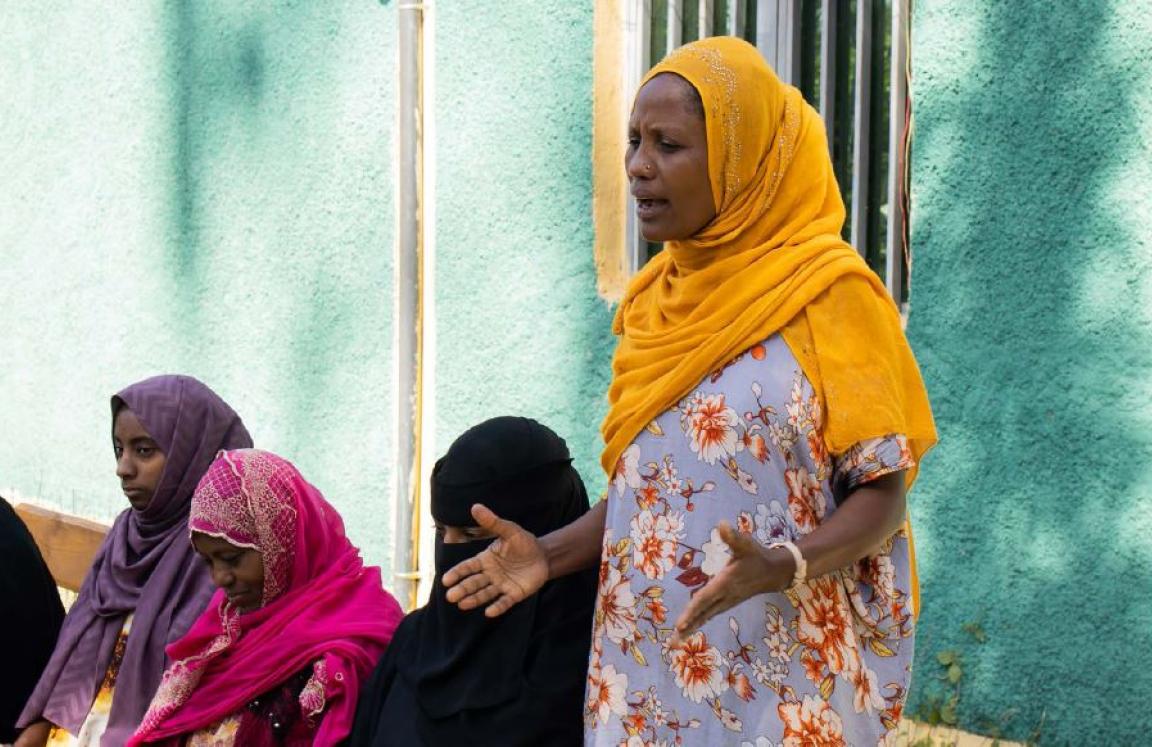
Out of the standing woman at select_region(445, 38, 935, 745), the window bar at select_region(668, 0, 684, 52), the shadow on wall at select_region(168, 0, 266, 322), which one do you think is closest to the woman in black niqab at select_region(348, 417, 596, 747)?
the standing woman at select_region(445, 38, 935, 745)

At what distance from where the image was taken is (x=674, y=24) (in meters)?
5.73

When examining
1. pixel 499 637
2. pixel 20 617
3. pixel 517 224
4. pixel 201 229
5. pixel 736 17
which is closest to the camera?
pixel 499 637

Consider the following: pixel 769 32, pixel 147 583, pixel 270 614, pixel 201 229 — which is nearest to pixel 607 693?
pixel 270 614

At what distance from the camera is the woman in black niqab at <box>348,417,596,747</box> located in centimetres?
318

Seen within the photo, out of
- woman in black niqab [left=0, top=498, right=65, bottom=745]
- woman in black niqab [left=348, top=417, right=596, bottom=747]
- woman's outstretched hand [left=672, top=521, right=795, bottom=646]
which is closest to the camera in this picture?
woman's outstretched hand [left=672, top=521, right=795, bottom=646]

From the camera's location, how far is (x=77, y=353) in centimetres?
845

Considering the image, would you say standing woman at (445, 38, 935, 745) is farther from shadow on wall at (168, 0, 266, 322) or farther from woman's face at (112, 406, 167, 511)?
shadow on wall at (168, 0, 266, 322)

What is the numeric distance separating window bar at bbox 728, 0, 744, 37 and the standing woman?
268 cm

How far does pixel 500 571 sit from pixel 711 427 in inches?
17.3

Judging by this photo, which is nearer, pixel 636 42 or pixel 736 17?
pixel 736 17

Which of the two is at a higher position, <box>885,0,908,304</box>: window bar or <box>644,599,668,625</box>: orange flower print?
<box>885,0,908,304</box>: window bar

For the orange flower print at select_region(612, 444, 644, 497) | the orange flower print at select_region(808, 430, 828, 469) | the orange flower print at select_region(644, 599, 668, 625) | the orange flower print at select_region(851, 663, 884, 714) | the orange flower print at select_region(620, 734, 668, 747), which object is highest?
the orange flower print at select_region(808, 430, 828, 469)

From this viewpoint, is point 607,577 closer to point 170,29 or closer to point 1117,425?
point 1117,425

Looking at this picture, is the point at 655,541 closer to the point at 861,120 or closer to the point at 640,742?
the point at 640,742
